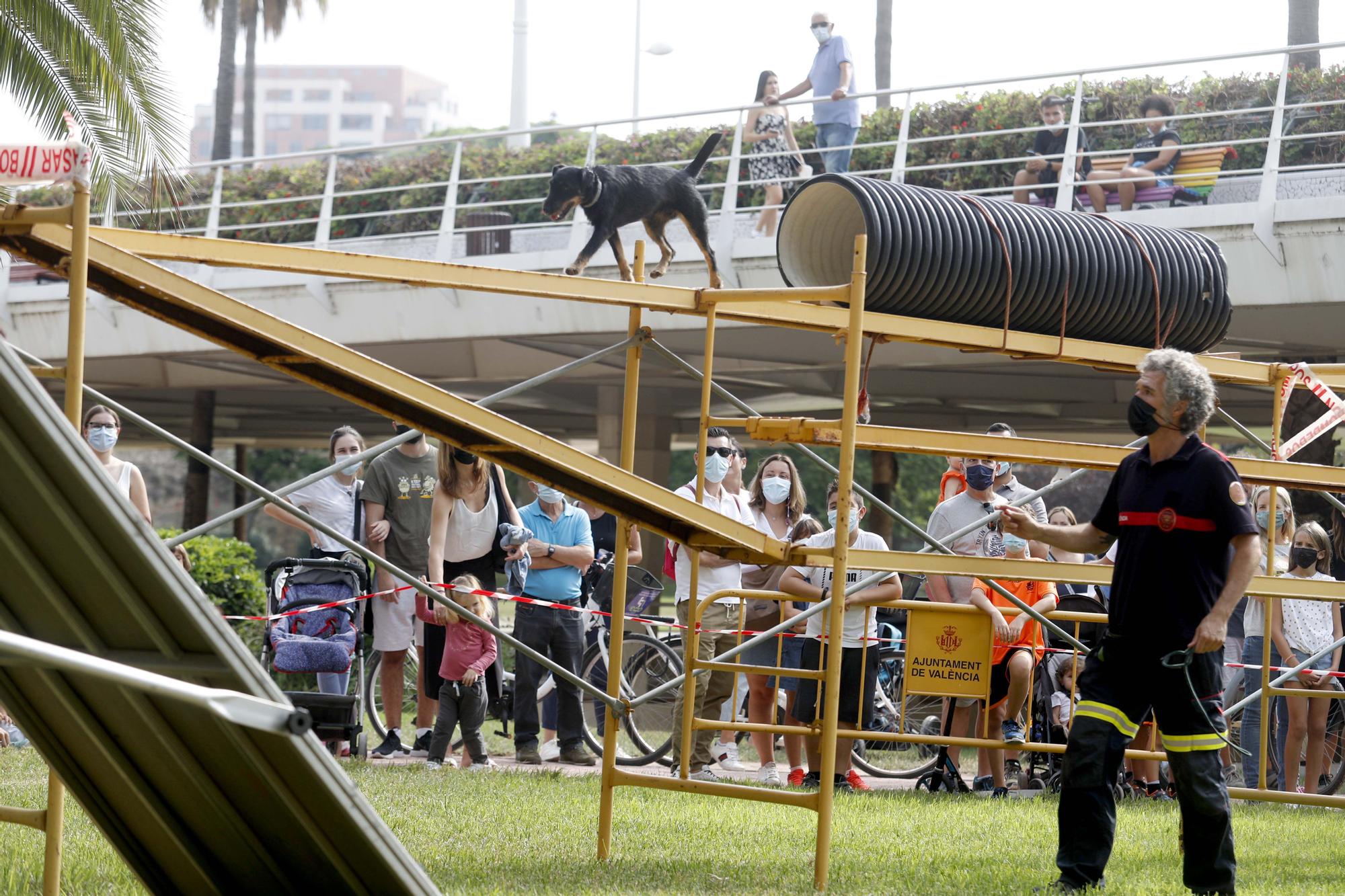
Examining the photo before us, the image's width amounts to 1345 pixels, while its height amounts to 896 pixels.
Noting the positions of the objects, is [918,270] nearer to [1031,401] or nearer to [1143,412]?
[1143,412]

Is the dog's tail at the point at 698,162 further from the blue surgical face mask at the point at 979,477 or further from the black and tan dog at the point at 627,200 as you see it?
the blue surgical face mask at the point at 979,477

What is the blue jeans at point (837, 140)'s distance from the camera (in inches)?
587

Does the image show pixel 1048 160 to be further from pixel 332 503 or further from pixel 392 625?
pixel 392 625

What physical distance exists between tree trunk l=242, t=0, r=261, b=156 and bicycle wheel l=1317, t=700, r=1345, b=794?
33.1 meters

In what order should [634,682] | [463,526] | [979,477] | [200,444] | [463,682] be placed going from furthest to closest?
[200,444] → [634,682] → [463,526] → [979,477] → [463,682]

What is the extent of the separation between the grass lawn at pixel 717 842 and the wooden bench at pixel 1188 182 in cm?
693

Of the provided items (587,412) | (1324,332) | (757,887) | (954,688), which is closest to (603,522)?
(954,688)

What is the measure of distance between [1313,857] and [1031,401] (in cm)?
1437

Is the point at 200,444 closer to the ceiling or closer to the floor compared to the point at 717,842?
closer to the ceiling

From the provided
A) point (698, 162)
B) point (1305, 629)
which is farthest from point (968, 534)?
point (698, 162)

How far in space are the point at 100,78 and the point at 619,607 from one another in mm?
8077

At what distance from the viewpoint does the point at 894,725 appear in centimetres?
964

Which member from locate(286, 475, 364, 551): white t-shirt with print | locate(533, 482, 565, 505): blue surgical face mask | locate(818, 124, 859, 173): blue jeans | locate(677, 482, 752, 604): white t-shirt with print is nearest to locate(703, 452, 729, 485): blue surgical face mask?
locate(677, 482, 752, 604): white t-shirt with print

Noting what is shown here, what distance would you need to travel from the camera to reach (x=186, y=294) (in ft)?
14.6
